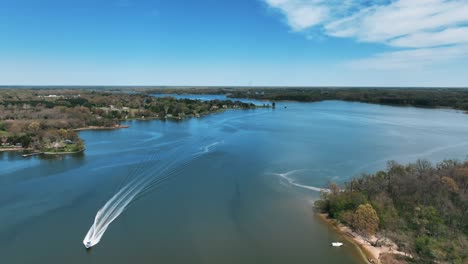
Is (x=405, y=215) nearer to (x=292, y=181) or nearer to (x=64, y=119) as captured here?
(x=292, y=181)

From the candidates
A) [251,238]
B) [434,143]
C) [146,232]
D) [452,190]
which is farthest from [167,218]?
[434,143]

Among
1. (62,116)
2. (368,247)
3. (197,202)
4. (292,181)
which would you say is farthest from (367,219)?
(62,116)

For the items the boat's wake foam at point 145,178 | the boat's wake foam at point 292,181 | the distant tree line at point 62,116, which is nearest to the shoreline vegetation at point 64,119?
the distant tree line at point 62,116

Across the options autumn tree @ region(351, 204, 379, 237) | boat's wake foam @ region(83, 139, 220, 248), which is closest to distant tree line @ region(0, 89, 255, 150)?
boat's wake foam @ region(83, 139, 220, 248)

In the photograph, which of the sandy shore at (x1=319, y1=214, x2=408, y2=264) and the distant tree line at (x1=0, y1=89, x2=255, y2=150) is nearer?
the sandy shore at (x1=319, y1=214, x2=408, y2=264)

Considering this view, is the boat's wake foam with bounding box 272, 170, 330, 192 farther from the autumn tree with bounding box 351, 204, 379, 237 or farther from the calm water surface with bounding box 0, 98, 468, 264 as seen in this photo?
the autumn tree with bounding box 351, 204, 379, 237

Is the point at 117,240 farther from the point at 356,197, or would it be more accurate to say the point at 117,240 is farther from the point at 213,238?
the point at 356,197
